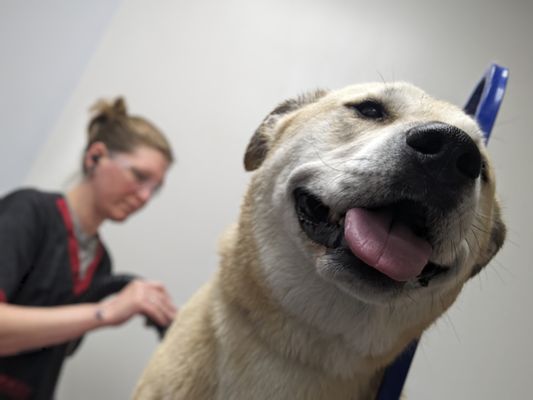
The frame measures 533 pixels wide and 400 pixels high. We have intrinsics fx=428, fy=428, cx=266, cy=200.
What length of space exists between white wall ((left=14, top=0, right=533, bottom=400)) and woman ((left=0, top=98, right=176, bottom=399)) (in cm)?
7

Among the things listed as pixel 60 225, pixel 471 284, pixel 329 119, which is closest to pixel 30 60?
pixel 60 225

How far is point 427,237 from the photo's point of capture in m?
0.55

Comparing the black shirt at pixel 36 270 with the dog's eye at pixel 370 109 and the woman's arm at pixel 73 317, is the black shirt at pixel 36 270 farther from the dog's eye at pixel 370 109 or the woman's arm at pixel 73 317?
the dog's eye at pixel 370 109

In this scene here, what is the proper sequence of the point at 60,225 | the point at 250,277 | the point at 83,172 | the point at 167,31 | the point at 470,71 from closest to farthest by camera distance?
1. the point at 470,71
2. the point at 250,277
3. the point at 167,31
4. the point at 60,225
5. the point at 83,172

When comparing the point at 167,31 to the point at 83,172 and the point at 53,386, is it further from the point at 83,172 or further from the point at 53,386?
the point at 53,386

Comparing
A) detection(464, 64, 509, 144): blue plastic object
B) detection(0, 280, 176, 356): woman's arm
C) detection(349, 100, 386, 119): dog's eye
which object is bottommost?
detection(0, 280, 176, 356): woman's arm

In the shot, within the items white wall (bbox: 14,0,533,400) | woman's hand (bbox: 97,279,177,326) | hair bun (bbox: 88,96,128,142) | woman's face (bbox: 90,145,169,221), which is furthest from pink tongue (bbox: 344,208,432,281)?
hair bun (bbox: 88,96,128,142)

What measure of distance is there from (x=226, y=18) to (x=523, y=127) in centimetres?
65

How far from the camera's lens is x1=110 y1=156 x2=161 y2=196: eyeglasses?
131 centimetres

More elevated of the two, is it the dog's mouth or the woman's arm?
the dog's mouth

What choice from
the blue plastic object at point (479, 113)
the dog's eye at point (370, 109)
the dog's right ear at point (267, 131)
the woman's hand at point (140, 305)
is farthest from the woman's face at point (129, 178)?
the blue plastic object at point (479, 113)

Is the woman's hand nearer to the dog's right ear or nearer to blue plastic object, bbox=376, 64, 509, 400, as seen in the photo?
the dog's right ear

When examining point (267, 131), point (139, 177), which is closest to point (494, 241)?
point (267, 131)

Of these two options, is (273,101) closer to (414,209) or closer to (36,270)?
(414,209)
